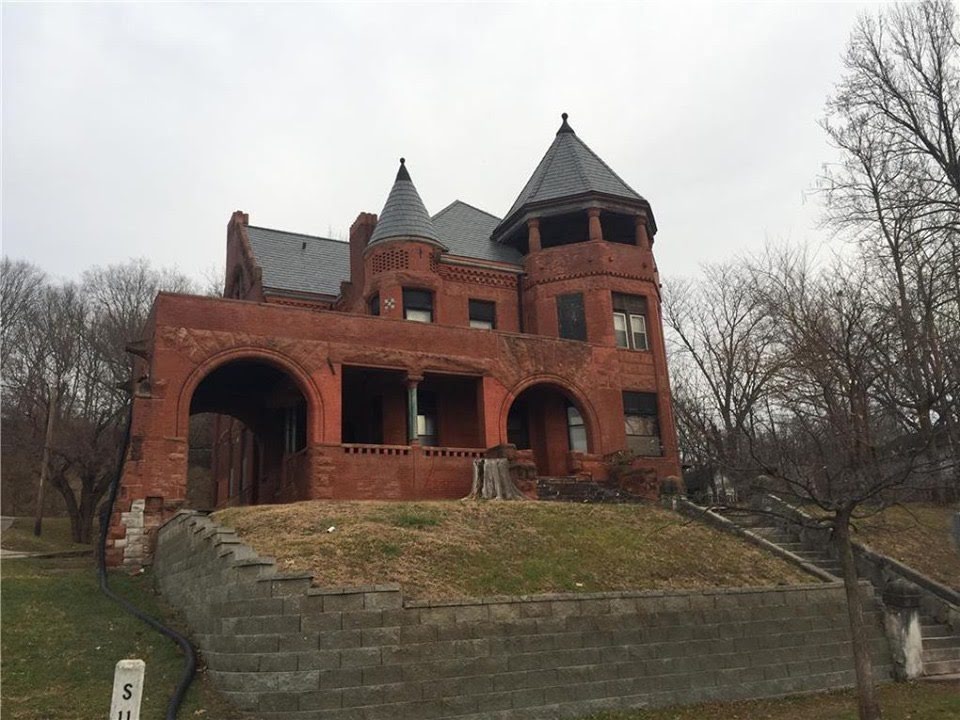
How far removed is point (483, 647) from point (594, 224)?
63.3ft

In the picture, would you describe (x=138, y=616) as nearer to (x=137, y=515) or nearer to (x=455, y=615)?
(x=137, y=515)

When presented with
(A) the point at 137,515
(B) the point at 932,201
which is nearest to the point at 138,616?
(A) the point at 137,515

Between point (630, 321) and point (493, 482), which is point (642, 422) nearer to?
point (630, 321)

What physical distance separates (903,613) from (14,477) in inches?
1757

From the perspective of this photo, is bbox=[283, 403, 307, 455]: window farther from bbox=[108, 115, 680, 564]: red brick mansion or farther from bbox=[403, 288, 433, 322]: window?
bbox=[403, 288, 433, 322]: window

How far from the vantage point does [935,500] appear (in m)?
24.3

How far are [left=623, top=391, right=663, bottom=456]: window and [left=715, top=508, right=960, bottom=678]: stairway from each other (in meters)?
6.10

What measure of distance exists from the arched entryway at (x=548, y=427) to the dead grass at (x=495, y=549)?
25.1 ft

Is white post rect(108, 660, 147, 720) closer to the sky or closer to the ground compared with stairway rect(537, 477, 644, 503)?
closer to the ground

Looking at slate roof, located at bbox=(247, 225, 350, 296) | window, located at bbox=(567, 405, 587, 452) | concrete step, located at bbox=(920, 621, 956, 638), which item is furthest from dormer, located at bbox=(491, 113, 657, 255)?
concrete step, located at bbox=(920, 621, 956, 638)

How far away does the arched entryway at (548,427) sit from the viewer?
2525cm

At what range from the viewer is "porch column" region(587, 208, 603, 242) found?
2723 cm

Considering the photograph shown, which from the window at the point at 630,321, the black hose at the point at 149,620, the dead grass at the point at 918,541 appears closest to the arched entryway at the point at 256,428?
the black hose at the point at 149,620

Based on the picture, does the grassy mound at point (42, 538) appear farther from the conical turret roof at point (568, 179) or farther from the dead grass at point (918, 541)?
the dead grass at point (918, 541)
